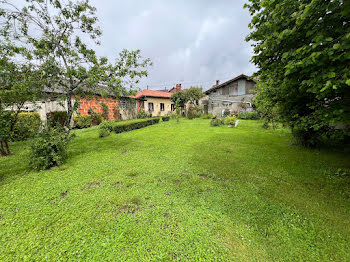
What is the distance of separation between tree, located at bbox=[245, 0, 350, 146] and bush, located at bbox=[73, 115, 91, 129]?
13287mm

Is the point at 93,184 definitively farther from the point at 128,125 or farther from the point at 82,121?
the point at 82,121

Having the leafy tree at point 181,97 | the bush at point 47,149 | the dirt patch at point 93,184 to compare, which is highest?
the leafy tree at point 181,97

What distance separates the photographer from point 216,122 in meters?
12.1

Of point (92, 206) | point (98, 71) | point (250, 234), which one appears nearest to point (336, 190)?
point (250, 234)

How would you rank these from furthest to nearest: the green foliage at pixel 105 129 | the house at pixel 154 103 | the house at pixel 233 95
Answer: the house at pixel 154 103 < the house at pixel 233 95 < the green foliage at pixel 105 129

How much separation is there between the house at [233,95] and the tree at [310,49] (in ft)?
50.8

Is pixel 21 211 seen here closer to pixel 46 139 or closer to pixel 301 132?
pixel 46 139

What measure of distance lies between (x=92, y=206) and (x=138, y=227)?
100 centimetres

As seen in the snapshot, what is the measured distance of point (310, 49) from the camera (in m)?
1.90

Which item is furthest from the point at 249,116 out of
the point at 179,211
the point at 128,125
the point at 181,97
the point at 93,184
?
the point at 93,184

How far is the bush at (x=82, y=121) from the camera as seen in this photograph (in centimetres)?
1181

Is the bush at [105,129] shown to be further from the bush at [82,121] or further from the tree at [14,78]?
the bush at [82,121]

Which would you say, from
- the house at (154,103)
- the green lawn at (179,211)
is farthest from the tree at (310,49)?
the house at (154,103)

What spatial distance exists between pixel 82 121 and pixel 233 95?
17994 millimetres
